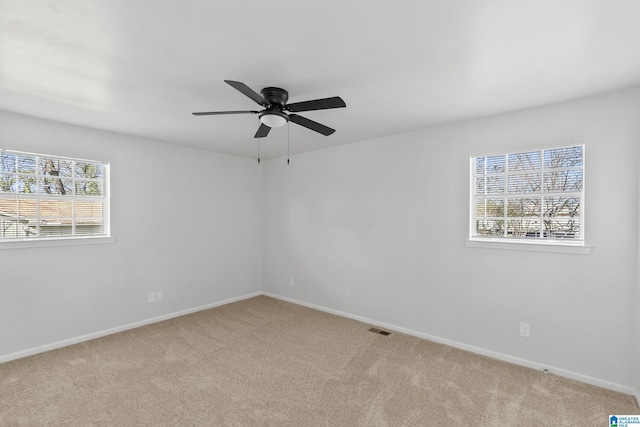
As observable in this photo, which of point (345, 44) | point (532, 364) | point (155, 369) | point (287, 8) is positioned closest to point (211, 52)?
point (287, 8)

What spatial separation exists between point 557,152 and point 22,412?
4.83 meters

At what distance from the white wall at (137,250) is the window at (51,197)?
5.2 inches

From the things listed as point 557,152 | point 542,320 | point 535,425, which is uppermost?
point 557,152

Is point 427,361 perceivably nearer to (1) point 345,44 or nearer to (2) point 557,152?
(2) point 557,152

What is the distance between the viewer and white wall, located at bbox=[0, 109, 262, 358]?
10.0 feet

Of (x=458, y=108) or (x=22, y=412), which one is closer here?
(x=22, y=412)

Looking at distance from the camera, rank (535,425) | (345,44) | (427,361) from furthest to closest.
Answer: (427,361)
(535,425)
(345,44)

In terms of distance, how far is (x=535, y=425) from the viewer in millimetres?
2074

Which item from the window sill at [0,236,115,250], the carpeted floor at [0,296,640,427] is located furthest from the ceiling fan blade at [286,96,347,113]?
the window sill at [0,236,115,250]

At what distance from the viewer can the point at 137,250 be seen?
3.88m

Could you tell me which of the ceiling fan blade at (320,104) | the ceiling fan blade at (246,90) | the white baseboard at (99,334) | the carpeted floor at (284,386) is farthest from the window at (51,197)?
the ceiling fan blade at (320,104)

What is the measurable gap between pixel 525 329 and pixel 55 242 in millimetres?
4887

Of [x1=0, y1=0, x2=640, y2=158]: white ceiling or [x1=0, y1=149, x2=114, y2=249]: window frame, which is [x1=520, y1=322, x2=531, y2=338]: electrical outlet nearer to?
[x1=0, y1=0, x2=640, y2=158]: white ceiling

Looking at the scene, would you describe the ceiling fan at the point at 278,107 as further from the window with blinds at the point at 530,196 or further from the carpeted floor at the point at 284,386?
the carpeted floor at the point at 284,386
